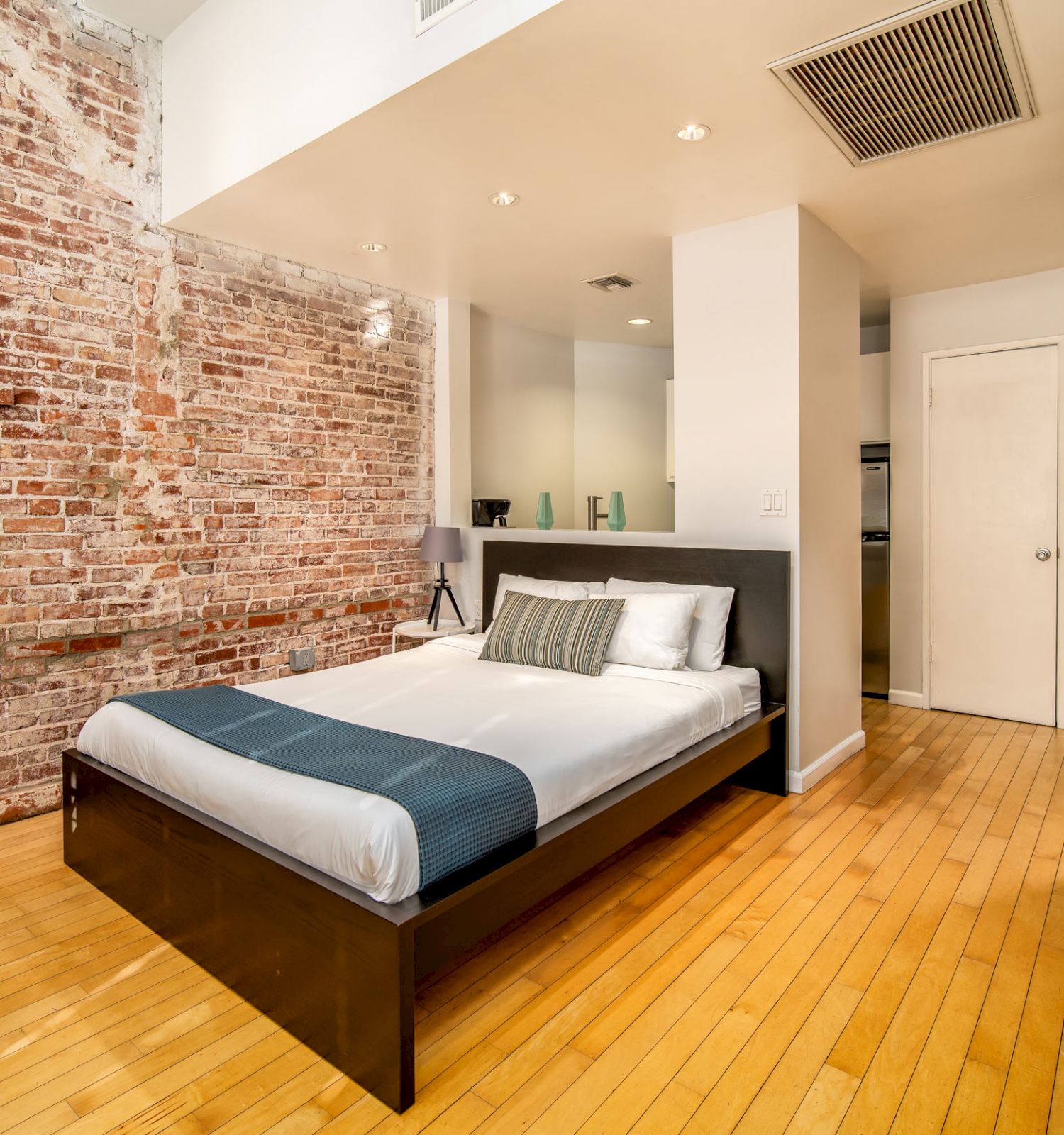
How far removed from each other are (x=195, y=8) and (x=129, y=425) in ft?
5.85

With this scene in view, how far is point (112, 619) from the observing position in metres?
3.40

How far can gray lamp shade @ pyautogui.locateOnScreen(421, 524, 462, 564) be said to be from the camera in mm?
4648

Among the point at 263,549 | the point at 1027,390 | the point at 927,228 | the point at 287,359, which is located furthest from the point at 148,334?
the point at 1027,390

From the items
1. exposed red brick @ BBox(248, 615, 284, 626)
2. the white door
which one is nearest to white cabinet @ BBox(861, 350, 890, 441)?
the white door

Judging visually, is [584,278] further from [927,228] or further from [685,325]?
[927,228]

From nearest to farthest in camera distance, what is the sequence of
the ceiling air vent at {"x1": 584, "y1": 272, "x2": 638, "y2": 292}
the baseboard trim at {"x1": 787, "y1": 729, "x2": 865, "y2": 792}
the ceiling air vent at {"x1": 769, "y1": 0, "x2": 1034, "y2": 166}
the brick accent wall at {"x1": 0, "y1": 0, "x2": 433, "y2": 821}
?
the ceiling air vent at {"x1": 769, "y1": 0, "x2": 1034, "y2": 166}
the brick accent wall at {"x1": 0, "y1": 0, "x2": 433, "y2": 821}
the baseboard trim at {"x1": 787, "y1": 729, "x2": 865, "y2": 792}
the ceiling air vent at {"x1": 584, "y1": 272, "x2": 638, "y2": 292}

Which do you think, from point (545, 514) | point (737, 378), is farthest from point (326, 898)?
point (545, 514)

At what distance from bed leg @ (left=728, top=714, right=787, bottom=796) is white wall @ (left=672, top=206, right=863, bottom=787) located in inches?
3.3

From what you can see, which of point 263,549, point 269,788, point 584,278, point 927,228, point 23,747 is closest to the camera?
point 269,788

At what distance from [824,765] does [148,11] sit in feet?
14.5

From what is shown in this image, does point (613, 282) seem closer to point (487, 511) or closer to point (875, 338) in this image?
point (487, 511)

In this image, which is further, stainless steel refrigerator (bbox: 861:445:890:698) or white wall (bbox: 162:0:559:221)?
stainless steel refrigerator (bbox: 861:445:890:698)

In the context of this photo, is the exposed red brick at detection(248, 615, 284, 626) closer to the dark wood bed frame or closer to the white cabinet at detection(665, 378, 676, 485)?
the dark wood bed frame

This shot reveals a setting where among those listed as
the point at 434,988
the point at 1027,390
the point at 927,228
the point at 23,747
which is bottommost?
the point at 434,988
